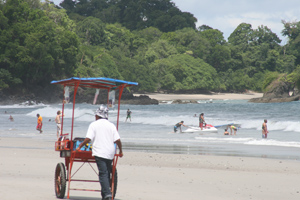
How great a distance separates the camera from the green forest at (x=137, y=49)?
74.2 meters

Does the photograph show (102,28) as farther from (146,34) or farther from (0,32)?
(0,32)

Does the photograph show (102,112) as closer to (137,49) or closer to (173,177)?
(173,177)

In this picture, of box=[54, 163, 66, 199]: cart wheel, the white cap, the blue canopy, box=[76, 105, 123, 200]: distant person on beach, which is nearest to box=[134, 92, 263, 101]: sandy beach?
the blue canopy

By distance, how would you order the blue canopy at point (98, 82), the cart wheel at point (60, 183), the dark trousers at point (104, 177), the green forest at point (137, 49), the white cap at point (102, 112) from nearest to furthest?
the dark trousers at point (104, 177)
the white cap at point (102, 112)
the cart wheel at point (60, 183)
the blue canopy at point (98, 82)
the green forest at point (137, 49)

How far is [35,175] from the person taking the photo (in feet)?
33.5

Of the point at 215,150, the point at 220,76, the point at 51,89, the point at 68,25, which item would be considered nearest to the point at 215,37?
the point at 220,76

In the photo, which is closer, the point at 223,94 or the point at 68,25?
the point at 68,25

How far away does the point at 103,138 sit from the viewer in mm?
7059

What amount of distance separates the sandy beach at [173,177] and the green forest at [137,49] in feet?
201

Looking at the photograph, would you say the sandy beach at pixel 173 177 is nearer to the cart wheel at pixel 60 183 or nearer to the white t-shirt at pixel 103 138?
the cart wheel at pixel 60 183

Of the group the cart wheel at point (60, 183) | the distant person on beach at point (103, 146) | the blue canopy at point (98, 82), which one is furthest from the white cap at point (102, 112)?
the cart wheel at point (60, 183)

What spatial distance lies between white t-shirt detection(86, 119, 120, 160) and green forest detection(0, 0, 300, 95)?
220ft

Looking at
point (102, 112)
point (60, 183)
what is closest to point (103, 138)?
point (102, 112)

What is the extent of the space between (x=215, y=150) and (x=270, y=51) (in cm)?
12267
